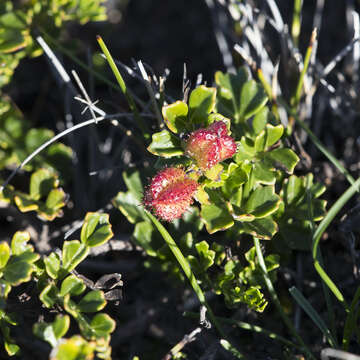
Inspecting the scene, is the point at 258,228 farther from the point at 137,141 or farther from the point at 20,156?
the point at 20,156

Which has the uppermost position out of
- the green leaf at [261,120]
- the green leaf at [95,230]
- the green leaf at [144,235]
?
the green leaf at [95,230]

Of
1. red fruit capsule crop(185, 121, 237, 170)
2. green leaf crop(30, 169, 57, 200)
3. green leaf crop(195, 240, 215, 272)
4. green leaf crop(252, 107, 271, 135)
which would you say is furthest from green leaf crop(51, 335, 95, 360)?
green leaf crop(252, 107, 271, 135)

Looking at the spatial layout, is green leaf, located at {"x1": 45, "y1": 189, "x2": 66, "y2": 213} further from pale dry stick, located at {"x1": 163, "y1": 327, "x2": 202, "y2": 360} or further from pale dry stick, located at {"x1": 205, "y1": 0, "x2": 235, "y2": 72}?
pale dry stick, located at {"x1": 205, "y1": 0, "x2": 235, "y2": 72}

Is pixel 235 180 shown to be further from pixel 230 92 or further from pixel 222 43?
pixel 222 43

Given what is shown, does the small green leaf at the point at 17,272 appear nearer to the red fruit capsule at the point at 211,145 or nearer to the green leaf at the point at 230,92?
the red fruit capsule at the point at 211,145

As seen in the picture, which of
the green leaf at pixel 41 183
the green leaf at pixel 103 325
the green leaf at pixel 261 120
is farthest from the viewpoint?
the green leaf at pixel 41 183

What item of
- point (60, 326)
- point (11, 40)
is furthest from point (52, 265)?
point (11, 40)

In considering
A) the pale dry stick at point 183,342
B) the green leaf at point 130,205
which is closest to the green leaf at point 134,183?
the green leaf at point 130,205
